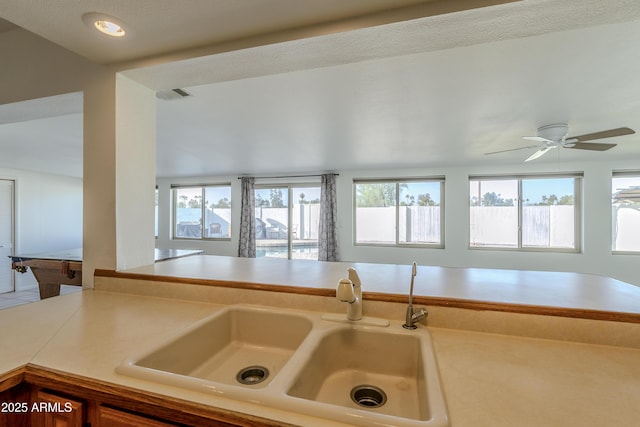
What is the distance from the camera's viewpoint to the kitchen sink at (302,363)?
666 millimetres

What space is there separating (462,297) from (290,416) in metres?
0.77

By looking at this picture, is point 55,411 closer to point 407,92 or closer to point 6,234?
point 407,92

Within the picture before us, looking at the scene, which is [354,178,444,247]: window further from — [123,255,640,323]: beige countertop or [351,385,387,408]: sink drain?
[351,385,387,408]: sink drain

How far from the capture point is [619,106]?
2357mm

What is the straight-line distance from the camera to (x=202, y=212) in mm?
6824

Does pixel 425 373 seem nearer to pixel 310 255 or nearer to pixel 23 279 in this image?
pixel 310 255

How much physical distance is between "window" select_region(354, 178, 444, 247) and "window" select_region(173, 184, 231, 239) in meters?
3.21

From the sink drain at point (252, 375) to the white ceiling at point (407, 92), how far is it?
131 cm

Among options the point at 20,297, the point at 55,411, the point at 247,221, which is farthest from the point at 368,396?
the point at 20,297

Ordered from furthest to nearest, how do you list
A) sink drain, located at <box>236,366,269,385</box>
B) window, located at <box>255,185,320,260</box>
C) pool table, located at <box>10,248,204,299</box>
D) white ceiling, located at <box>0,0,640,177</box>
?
window, located at <box>255,185,320,260</box> → pool table, located at <box>10,248,204,299</box> → white ceiling, located at <box>0,0,640,177</box> → sink drain, located at <box>236,366,269,385</box>

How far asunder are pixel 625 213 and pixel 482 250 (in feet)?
7.29

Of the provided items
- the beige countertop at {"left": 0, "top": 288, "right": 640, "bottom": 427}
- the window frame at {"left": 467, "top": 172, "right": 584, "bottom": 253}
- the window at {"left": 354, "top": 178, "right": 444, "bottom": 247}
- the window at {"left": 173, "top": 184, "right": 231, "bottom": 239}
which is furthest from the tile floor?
the window frame at {"left": 467, "top": 172, "right": 584, "bottom": 253}

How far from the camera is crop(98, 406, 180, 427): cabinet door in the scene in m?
0.65

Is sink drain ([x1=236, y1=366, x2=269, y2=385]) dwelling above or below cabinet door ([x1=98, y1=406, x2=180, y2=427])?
below
